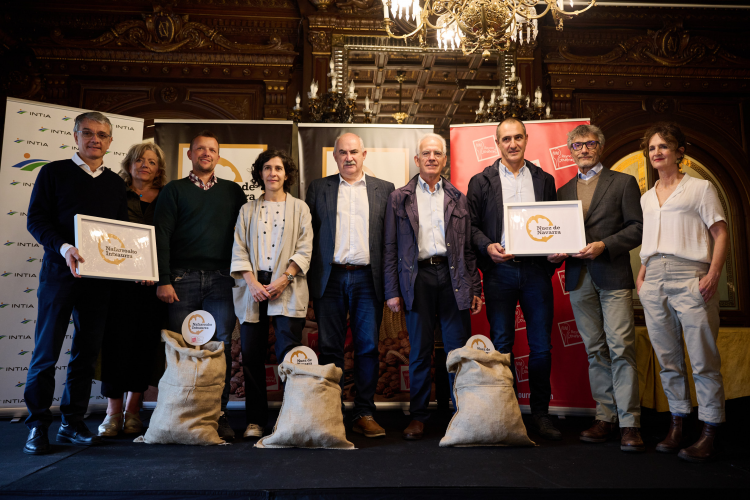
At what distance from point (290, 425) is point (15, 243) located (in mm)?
2633

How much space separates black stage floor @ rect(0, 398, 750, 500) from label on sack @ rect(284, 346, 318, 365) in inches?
16.4

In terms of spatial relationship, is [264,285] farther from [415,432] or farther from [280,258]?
[415,432]

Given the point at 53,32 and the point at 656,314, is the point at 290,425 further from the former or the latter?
the point at 53,32

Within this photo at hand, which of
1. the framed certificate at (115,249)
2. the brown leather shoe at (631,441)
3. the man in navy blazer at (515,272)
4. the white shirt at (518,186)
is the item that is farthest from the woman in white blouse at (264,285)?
the brown leather shoe at (631,441)

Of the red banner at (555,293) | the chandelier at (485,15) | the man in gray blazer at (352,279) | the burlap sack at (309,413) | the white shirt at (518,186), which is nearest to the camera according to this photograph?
the burlap sack at (309,413)

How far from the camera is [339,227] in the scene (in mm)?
2965

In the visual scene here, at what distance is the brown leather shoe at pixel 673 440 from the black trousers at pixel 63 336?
2.81 m

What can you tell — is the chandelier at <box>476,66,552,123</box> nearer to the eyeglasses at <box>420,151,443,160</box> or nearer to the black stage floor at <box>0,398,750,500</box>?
the eyeglasses at <box>420,151,443,160</box>

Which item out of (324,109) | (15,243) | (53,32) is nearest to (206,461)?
(15,243)

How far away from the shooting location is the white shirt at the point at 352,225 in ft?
9.54

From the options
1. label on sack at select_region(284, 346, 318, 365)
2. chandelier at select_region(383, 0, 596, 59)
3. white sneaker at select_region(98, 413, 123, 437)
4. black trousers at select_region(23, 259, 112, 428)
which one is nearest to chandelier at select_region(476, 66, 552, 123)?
chandelier at select_region(383, 0, 596, 59)

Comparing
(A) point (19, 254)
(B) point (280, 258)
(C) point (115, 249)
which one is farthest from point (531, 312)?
(A) point (19, 254)

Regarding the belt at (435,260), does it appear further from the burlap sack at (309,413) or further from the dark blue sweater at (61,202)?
the dark blue sweater at (61,202)

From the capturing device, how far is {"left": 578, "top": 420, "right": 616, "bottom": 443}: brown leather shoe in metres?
2.66
